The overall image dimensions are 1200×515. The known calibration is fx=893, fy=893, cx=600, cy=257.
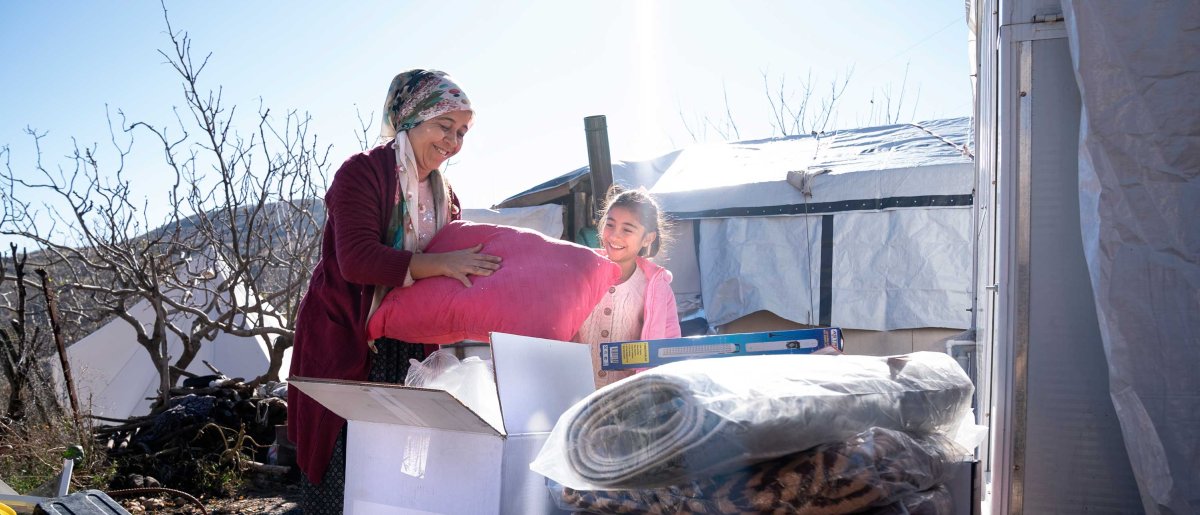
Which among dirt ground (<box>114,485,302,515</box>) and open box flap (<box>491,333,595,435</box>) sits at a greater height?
open box flap (<box>491,333,595,435</box>)

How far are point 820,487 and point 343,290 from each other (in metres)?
1.13

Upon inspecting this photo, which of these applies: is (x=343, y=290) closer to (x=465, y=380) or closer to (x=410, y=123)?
(x=410, y=123)

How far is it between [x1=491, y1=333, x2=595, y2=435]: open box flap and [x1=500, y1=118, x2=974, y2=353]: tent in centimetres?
460

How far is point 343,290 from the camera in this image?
1795 millimetres

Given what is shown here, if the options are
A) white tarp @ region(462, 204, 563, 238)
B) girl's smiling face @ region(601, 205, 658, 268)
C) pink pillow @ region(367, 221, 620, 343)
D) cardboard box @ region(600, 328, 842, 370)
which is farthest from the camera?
white tarp @ region(462, 204, 563, 238)

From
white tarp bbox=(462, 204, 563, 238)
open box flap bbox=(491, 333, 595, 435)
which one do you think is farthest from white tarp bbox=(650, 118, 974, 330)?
open box flap bbox=(491, 333, 595, 435)

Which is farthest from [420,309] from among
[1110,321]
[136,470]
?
[136,470]

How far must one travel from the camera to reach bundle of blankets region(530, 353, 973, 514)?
0.98 m

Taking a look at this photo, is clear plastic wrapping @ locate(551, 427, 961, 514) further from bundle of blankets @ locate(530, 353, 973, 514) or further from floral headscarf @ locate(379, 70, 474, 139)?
floral headscarf @ locate(379, 70, 474, 139)

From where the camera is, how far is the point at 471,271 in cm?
171

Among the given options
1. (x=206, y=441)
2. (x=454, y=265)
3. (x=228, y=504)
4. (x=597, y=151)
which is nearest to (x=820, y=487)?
(x=454, y=265)

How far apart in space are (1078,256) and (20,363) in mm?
6060

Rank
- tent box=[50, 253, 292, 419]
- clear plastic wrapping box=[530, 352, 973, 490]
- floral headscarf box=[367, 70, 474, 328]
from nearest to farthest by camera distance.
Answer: clear plastic wrapping box=[530, 352, 973, 490] → floral headscarf box=[367, 70, 474, 328] → tent box=[50, 253, 292, 419]

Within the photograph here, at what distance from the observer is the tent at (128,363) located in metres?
6.43
